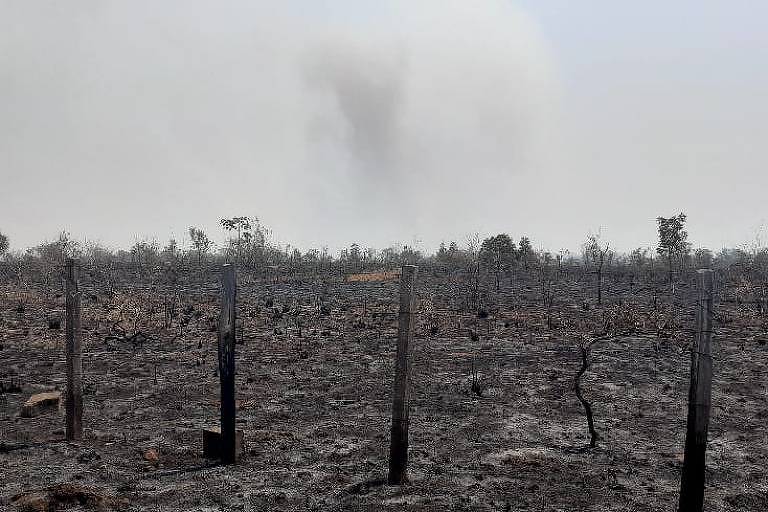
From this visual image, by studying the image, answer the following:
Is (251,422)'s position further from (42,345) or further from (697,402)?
(42,345)

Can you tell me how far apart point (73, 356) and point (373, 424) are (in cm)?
623

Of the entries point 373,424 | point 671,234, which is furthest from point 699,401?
point 671,234

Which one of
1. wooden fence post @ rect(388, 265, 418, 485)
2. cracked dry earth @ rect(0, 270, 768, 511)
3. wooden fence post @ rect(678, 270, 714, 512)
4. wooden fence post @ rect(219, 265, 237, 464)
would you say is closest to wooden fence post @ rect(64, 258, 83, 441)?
cracked dry earth @ rect(0, 270, 768, 511)

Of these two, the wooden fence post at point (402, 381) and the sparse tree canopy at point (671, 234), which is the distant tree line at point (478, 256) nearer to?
the sparse tree canopy at point (671, 234)

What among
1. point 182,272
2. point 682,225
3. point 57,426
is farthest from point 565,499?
point 182,272

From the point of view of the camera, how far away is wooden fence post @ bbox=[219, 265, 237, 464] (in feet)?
30.5

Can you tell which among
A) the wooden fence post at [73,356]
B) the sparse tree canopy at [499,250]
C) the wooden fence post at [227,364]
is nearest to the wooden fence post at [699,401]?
the wooden fence post at [227,364]

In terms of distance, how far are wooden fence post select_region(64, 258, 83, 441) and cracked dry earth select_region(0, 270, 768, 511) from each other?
0.40 m

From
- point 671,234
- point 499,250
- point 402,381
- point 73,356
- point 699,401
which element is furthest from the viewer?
point 499,250

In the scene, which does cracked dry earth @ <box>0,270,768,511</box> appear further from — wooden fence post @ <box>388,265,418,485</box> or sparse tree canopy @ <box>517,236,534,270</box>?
sparse tree canopy @ <box>517,236,534,270</box>

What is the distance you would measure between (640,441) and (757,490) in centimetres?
253

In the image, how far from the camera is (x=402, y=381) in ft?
28.0

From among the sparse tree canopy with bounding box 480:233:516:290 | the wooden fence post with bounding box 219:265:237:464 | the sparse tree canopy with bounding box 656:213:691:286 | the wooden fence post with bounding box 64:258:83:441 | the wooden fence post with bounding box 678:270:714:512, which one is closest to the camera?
the wooden fence post with bounding box 678:270:714:512

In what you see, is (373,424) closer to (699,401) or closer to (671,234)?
(699,401)
